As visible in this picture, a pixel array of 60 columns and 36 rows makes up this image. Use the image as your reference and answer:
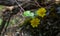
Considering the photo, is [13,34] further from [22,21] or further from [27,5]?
[27,5]

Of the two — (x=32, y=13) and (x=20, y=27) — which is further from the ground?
(x=32, y=13)

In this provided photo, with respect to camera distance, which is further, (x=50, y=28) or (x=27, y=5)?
(x=27, y=5)

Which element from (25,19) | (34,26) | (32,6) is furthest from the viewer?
(32,6)

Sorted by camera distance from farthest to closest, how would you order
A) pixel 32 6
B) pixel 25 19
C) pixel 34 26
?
pixel 32 6 → pixel 25 19 → pixel 34 26

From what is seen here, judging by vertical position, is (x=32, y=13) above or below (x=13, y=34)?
above

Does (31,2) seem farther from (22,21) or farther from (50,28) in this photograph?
(50,28)

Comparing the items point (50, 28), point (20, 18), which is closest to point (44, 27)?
point (50, 28)

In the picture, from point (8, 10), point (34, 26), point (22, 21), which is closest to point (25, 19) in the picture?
point (22, 21)

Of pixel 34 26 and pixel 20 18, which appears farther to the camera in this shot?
pixel 20 18
